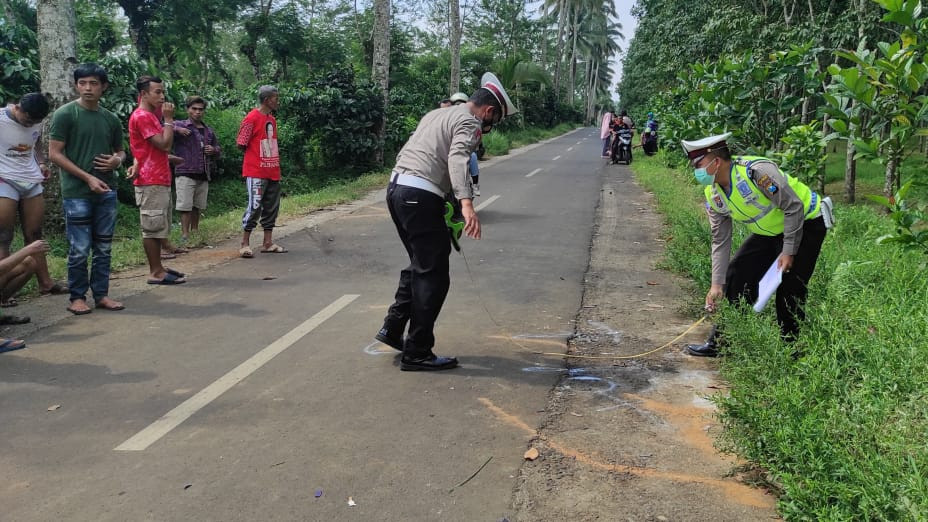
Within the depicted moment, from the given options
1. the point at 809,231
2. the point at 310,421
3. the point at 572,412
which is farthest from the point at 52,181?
the point at 809,231

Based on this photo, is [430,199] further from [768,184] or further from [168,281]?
[168,281]

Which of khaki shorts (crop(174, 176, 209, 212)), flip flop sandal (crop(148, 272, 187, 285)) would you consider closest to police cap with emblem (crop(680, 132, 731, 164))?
flip flop sandal (crop(148, 272, 187, 285))

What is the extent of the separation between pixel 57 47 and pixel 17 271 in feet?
12.8

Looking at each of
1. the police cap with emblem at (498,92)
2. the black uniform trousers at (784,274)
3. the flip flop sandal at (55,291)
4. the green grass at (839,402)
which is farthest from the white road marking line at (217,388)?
the black uniform trousers at (784,274)

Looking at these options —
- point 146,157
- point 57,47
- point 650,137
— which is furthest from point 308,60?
point 146,157

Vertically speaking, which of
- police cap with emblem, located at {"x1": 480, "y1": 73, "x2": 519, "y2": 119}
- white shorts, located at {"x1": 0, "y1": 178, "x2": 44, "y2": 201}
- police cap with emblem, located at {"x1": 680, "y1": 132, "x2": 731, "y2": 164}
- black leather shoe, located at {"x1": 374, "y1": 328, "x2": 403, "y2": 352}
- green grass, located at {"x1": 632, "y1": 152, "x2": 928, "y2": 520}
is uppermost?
police cap with emblem, located at {"x1": 480, "y1": 73, "x2": 519, "y2": 119}

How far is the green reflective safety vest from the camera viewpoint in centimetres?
444

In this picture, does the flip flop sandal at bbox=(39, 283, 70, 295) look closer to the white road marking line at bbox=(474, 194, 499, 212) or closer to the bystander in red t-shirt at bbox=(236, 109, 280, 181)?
the bystander in red t-shirt at bbox=(236, 109, 280, 181)

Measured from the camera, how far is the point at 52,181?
9.35 m

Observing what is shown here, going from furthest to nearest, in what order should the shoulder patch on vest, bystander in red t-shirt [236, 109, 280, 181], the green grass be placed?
bystander in red t-shirt [236, 109, 280, 181] → the shoulder patch on vest → the green grass

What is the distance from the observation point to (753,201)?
4.48 meters

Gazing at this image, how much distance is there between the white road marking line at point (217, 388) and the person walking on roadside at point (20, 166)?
2303 mm

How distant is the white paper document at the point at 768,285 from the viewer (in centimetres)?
439

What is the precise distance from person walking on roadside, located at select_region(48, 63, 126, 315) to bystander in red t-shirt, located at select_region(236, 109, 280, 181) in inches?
78.7
